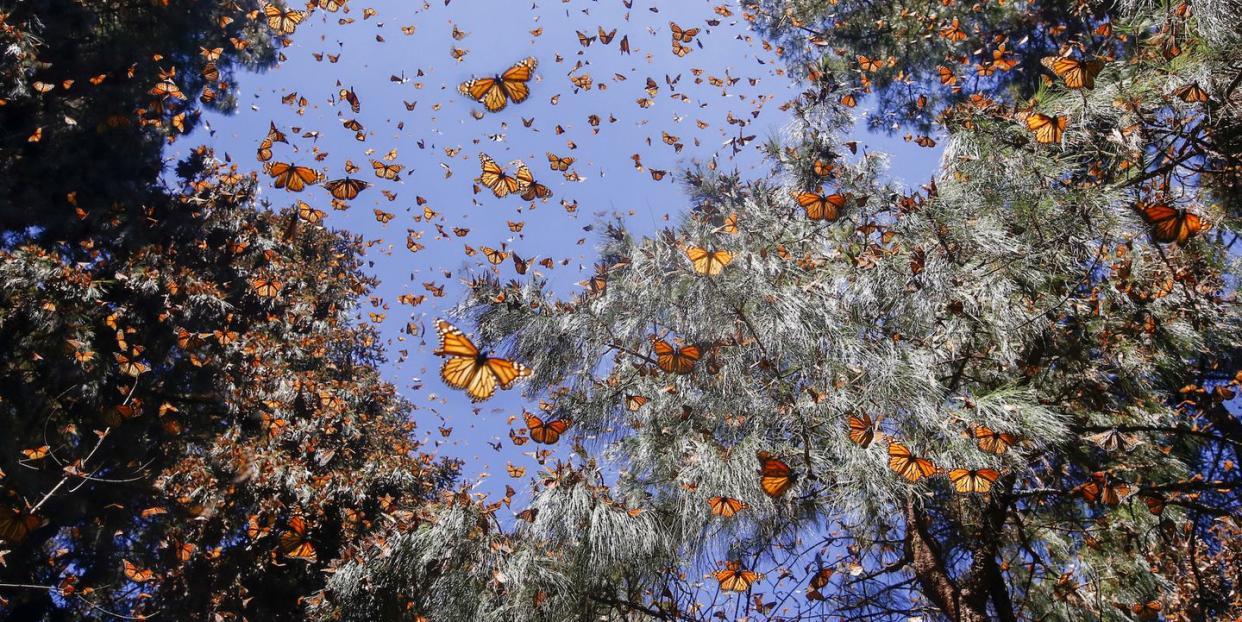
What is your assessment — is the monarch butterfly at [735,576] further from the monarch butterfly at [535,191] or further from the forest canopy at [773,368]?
the monarch butterfly at [535,191]

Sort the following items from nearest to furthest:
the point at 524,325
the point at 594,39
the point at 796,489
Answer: the point at 796,489 < the point at 524,325 < the point at 594,39

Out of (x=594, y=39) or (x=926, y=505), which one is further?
(x=594, y=39)

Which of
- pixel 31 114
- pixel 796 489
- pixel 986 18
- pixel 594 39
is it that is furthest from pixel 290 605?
pixel 986 18

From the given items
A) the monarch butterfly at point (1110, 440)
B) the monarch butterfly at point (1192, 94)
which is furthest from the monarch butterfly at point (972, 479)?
the monarch butterfly at point (1192, 94)

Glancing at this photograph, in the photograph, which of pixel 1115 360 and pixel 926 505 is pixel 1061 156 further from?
pixel 926 505

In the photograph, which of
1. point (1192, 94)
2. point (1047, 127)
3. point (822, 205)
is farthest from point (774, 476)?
point (1192, 94)

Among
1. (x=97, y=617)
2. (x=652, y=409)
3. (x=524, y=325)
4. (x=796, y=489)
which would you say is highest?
(x=524, y=325)

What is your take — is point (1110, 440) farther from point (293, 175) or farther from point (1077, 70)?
point (293, 175)

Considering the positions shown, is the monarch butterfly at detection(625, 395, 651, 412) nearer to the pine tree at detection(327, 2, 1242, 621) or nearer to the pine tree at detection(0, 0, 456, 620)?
the pine tree at detection(327, 2, 1242, 621)
